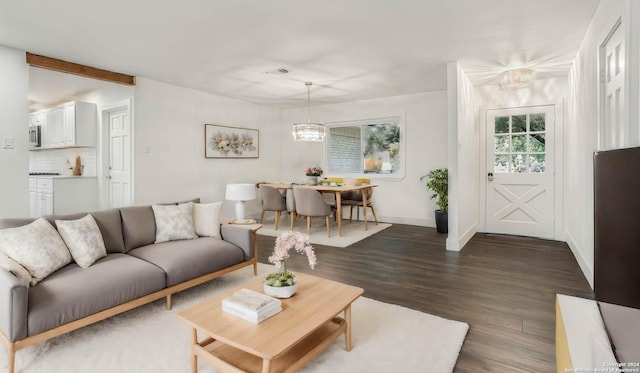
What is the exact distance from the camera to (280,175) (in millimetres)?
7738

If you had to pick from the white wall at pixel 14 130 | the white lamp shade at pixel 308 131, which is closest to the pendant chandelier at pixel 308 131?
the white lamp shade at pixel 308 131

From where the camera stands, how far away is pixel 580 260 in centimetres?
372

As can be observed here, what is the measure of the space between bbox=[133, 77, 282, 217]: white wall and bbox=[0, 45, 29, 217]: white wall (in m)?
1.27

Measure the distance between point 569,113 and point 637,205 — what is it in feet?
13.3

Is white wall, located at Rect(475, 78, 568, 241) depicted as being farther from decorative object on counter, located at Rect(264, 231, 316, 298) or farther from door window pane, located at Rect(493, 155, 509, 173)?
decorative object on counter, located at Rect(264, 231, 316, 298)

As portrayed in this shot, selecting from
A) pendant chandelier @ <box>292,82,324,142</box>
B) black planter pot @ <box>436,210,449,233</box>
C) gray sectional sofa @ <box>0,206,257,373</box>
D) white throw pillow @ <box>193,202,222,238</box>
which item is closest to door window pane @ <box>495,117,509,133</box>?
black planter pot @ <box>436,210,449,233</box>

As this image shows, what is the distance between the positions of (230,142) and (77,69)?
261 cm

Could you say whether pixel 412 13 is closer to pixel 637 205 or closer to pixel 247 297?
pixel 637 205

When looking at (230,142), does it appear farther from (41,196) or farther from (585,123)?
(585,123)

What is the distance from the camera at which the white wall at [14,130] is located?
3678mm

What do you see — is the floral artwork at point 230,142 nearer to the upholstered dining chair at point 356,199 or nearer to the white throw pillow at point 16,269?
the upholstered dining chair at point 356,199

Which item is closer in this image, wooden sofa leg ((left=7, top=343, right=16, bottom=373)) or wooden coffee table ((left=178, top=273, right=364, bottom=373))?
wooden coffee table ((left=178, top=273, right=364, bottom=373))

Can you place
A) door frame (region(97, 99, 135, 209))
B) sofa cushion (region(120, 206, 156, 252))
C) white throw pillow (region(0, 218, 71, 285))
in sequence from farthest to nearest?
door frame (region(97, 99, 135, 209)) → sofa cushion (region(120, 206, 156, 252)) → white throw pillow (region(0, 218, 71, 285))

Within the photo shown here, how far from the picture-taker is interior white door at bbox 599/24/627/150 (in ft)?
7.40
